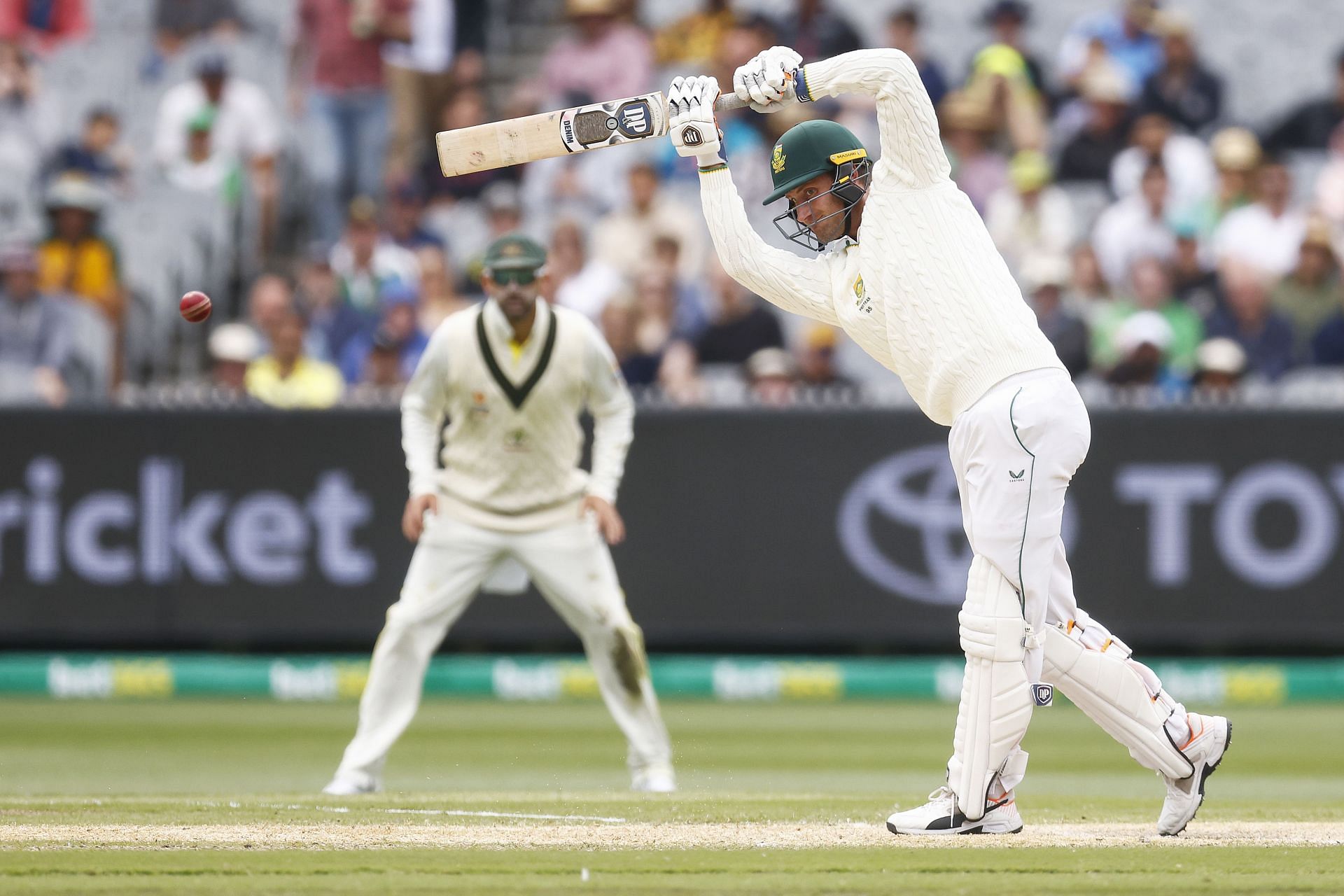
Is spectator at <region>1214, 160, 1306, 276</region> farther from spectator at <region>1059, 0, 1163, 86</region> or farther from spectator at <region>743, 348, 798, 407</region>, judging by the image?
spectator at <region>743, 348, 798, 407</region>

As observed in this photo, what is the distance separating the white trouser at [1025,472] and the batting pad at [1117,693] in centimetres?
14

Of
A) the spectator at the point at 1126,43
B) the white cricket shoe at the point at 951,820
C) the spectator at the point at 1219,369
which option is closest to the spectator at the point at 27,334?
the spectator at the point at 1219,369

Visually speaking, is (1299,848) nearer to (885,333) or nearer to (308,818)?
(885,333)

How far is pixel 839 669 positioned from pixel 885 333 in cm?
578

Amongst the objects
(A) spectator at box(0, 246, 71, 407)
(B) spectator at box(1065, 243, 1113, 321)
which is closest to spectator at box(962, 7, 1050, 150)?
(B) spectator at box(1065, 243, 1113, 321)

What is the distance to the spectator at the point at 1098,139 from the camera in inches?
555

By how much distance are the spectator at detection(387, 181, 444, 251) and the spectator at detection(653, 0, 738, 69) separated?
2065 mm

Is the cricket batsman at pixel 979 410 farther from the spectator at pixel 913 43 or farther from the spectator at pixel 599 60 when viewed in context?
the spectator at pixel 599 60

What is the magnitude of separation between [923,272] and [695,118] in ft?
2.90

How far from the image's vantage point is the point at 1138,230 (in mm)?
13383

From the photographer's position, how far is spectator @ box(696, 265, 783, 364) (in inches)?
502

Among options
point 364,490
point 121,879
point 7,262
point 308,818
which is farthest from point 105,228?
point 121,879

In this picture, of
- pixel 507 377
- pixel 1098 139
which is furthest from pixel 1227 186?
pixel 507 377

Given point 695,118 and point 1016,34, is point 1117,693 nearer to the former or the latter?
point 695,118
